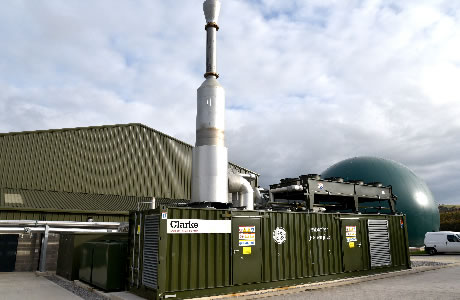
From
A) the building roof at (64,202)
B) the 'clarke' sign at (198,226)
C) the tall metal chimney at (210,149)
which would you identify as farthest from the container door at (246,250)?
the building roof at (64,202)

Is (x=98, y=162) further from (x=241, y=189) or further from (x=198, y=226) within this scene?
(x=198, y=226)

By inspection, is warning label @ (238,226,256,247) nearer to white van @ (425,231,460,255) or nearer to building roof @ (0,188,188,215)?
building roof @ (0,188,188,215)

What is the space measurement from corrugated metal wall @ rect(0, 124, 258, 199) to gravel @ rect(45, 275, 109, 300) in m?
6.83

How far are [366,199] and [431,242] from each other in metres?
14.1

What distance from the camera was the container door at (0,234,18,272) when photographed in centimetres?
1912

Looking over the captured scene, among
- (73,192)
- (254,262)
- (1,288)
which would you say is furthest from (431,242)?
(1,288)

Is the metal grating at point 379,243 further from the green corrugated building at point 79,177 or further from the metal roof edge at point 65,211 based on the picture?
the metal roof edge at point 65,211

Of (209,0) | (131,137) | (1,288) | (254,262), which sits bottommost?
(1,288)

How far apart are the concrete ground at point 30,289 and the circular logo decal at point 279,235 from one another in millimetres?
7503

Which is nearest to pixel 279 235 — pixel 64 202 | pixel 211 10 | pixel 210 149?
pixel 210 149

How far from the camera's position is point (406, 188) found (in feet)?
126

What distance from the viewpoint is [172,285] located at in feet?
35.0

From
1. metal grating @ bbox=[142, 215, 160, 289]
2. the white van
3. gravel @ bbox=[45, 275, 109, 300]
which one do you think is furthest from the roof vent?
the white van

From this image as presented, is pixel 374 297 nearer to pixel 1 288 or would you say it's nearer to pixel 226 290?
pixel 226 290
